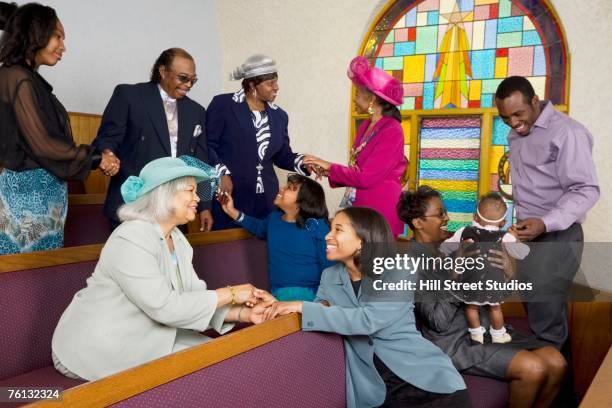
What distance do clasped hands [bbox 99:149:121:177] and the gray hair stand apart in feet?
2.82

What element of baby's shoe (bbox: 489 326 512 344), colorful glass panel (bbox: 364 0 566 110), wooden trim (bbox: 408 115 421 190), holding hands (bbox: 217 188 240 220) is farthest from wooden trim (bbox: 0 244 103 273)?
colorful glass panel (bbox: 364 0 566 110)

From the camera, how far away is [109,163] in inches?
116

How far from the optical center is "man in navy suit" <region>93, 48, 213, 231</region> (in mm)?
3246

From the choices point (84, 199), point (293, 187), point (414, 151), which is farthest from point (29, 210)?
point (414, 151)

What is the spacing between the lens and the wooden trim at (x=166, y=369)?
4.09ft

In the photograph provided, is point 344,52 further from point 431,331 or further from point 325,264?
point 431,331

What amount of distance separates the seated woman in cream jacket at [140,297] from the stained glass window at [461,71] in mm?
3854

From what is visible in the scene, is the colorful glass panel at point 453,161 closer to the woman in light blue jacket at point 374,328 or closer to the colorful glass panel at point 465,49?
the colorful glass panel at point 465,49

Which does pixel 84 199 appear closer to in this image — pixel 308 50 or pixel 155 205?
pixel 155 205

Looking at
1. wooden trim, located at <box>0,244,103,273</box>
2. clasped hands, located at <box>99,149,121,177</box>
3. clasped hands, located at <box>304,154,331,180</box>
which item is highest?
clasped hands, located at <box>99,149,121,177</box>

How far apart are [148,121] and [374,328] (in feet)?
6.04

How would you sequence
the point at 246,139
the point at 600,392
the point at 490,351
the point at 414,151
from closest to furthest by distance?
the point at 600,392
the point at 490,351
the point at 246,139
the point at 414,151

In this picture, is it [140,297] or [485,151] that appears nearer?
[140,297]

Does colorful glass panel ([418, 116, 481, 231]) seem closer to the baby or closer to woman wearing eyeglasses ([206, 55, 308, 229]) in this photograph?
woman wearing eyeglasses ([206, 55, 308, 229])
